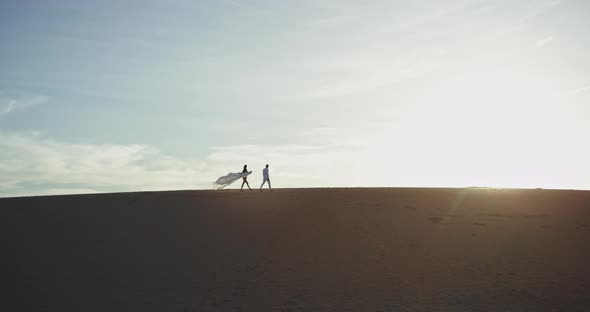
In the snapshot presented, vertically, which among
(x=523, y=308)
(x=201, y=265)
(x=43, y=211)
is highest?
(x=43, y=211)

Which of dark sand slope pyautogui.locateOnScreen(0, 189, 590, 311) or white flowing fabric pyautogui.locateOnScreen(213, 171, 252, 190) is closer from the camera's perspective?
dark sand slope pyautogui.locateOnScreen(0, 189, 590, 311)

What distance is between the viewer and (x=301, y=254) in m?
15.8

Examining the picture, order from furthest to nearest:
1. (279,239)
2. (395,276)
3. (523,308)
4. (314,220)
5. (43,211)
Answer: (43,211), (314,220), (279,239), (395,276), (523,308)

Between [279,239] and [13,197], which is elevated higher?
[13,197]

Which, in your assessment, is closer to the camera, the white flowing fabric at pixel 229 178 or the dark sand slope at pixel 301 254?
the dark sand slope at pixel 301 254

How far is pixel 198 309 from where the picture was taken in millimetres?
11883

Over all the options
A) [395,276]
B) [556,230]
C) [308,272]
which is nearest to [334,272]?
[308,272]

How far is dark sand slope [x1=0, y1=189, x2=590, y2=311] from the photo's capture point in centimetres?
1254

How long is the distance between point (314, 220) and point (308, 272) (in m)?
5.64

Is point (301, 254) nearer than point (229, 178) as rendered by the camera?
Yes

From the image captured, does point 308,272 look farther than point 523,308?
Yes

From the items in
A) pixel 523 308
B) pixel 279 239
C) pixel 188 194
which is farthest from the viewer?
pixel 188 194

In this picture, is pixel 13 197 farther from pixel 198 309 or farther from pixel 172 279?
pixel 198 309

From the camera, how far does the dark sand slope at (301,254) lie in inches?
494
